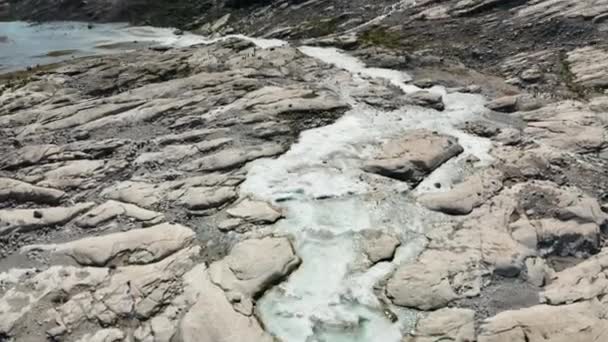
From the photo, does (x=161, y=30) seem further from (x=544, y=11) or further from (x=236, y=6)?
(x=544, y=11)

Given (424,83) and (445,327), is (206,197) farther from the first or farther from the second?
(424,83)

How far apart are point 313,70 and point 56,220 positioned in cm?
1826

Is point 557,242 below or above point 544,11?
below

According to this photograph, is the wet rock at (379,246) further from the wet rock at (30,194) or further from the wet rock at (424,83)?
the wet rock at (424,83)

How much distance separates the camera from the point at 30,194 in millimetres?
18547

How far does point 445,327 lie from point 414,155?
8759 mm

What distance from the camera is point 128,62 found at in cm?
3500

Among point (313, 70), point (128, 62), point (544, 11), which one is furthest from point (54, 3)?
point (544, 11)

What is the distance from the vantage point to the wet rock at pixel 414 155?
19.5 m

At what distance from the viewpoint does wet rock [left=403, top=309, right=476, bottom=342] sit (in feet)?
41.2

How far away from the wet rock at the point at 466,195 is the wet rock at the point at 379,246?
239 centimetres

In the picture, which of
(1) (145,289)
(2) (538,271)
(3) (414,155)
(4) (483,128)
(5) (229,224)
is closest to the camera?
(1) (145,289)

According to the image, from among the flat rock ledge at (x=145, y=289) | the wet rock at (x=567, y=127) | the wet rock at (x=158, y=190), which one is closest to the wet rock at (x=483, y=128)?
the wet rock at (x=567, y=127)

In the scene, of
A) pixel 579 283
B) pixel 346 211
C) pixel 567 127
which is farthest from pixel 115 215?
pixel 567 127
